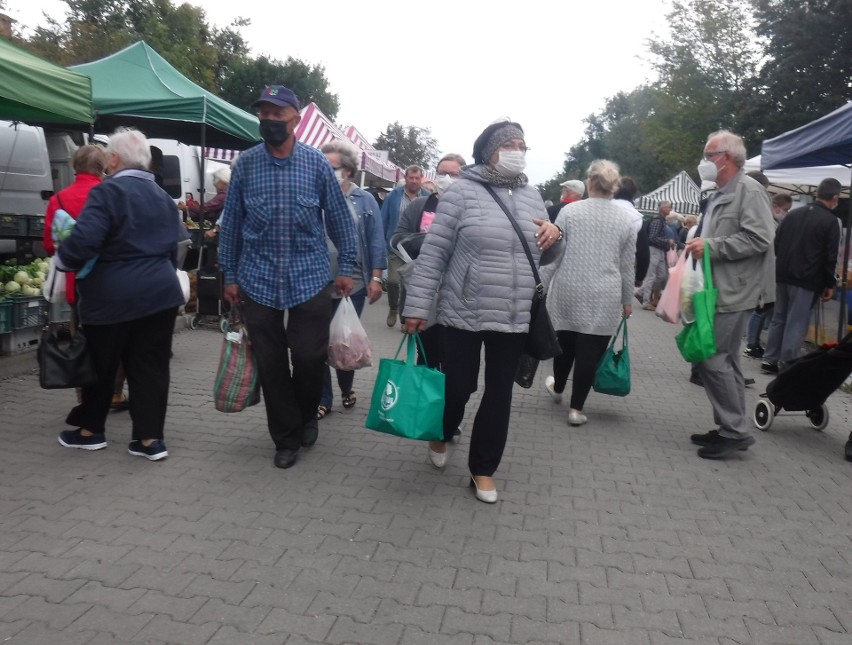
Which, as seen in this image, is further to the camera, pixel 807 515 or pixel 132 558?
pixel 807 515

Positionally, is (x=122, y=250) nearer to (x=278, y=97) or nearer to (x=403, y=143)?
(x=278, y=97)

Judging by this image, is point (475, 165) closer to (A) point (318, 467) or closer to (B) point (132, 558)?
(A) point (318, 467)

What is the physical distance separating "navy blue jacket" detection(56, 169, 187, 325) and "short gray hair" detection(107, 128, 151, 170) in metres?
0.06

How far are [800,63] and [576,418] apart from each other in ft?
75.8

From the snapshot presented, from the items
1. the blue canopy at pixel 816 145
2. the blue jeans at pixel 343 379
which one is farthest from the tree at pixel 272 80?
the blue jeans at pixel 343 379

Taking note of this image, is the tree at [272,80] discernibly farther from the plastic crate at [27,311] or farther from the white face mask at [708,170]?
the white face mask at [708,170]

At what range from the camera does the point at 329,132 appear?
14.8 meters

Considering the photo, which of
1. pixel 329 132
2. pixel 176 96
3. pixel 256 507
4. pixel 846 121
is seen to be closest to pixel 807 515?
pixel 256 507

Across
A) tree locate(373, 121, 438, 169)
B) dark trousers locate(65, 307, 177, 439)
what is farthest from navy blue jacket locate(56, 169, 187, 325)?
tree locate(373, 121, 438, 169)

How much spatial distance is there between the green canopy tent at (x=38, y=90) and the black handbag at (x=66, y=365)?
1.92 metres

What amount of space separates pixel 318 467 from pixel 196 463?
70 centimetres

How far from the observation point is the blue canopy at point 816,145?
7.25 meters

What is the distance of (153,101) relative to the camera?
941cm

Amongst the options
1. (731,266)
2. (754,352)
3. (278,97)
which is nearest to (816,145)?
(731,266)
